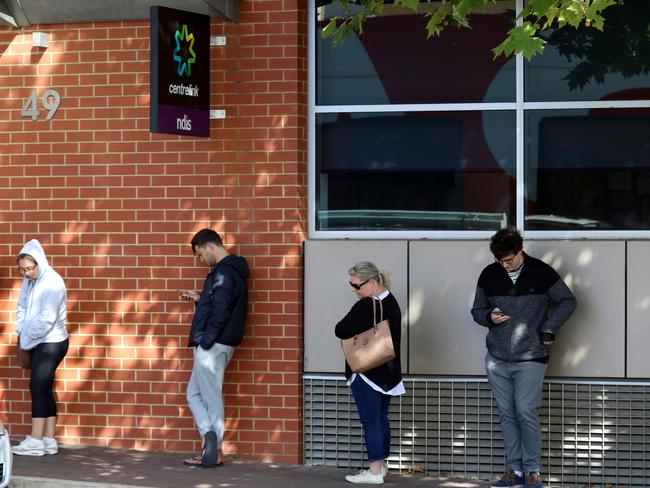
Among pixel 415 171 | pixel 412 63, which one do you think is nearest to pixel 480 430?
pixel 415 171

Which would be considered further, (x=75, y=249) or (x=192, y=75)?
(x=75, y=249)

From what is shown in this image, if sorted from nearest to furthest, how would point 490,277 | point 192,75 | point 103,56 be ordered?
point 490,277, point 192,75, point 103,56

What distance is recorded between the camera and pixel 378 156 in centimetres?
1000

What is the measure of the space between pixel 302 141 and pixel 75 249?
2121 millimetres

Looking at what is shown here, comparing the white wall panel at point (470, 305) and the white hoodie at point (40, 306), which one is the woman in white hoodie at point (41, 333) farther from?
the white wall panel at point (470, 305)

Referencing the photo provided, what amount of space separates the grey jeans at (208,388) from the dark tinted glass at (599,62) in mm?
3164

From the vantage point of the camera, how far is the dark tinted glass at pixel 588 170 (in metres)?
9.55

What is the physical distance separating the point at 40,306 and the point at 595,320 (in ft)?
14.1

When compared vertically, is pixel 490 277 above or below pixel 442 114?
below

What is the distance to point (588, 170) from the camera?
31.6 ft

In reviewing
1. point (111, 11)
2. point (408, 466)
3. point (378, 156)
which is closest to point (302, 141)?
point (378, 156)

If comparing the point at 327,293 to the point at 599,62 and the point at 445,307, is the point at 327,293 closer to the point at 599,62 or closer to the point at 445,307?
the point at 445,307

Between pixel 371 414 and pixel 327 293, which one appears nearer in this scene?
pixel 371 414

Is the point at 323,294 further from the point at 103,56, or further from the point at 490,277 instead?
the point at 103,56
